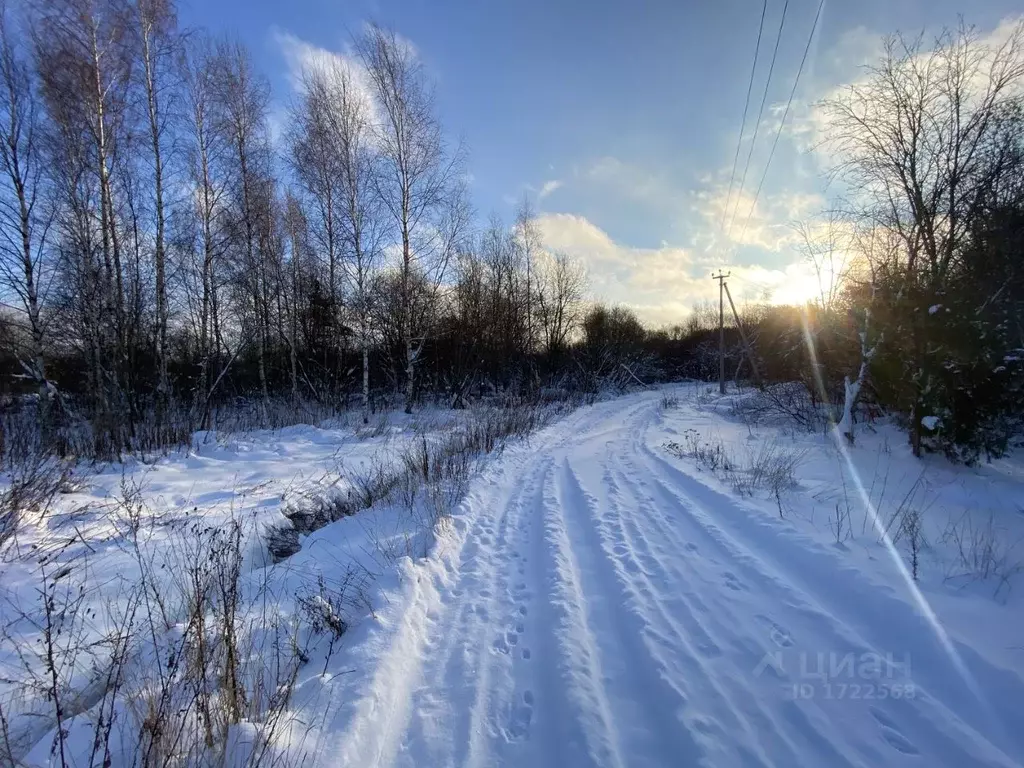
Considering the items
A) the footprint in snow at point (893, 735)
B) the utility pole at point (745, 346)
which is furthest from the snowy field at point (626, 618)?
the utility pole at point (745, 346)

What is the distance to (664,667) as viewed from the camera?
2.48 metres

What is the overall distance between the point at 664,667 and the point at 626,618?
53 centimetres

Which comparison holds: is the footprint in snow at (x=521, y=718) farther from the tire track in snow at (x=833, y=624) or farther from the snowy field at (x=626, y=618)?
the tire track in snow at (x=833, y=624)

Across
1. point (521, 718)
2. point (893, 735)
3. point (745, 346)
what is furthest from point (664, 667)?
point (745, 346)

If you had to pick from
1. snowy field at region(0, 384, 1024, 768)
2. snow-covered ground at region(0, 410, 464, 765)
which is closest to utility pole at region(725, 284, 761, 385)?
snowy field at region(0, 384, 1024, 768)

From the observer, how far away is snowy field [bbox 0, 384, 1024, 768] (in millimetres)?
2025

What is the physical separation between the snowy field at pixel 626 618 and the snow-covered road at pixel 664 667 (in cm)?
1

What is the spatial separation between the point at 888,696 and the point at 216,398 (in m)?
24.4

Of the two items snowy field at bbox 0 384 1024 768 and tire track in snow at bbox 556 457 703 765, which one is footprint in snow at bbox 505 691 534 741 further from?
tire track in snow at bbox 556 457 703 765

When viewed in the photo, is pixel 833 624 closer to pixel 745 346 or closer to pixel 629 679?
pixel 629 679

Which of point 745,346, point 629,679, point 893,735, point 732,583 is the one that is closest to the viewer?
point 893,735

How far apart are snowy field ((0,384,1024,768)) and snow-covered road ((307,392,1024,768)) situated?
1 cm

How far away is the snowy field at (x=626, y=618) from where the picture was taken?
2.03 m

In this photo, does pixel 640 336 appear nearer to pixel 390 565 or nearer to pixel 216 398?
pixel 216 398
